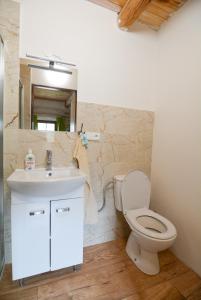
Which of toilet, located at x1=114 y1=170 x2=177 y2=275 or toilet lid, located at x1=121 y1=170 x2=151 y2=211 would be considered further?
toilet lid, located at x1=121 y1=170 x2=151 y2=211

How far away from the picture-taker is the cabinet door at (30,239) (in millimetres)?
1102

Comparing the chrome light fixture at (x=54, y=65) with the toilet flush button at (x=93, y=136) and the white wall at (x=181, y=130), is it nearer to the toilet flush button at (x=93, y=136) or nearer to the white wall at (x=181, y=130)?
the toilet flush button at (x=93, y=136)

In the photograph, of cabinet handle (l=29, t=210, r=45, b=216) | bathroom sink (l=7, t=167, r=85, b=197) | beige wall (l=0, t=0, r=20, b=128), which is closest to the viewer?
bathroom sink (l=7, t=167, r=85, b=197)

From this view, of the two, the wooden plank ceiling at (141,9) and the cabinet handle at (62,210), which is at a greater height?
the wooden plank ceiling at (141,9)

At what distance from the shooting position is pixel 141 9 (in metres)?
1.40

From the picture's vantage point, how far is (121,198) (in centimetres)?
155

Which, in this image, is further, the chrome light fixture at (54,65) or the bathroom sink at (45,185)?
the chrome light fixture at (54,65)

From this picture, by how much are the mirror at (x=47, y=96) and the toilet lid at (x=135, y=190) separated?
0.71 meters

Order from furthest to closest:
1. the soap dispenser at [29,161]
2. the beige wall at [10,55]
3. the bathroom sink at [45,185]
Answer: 1. the soap dispenser at [29,161]
2. the beige wall at [10,55]
3. the bathroom sink at [45,185]

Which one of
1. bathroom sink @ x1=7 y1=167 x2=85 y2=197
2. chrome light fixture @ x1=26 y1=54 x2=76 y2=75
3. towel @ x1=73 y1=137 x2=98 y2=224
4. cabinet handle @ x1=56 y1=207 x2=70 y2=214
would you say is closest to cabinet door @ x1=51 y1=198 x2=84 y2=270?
cabinet handle @ x1=56 y1=207 x2=70 y2=214

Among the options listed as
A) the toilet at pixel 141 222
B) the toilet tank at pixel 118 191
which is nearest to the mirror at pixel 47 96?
the toilet tank at pixel 118 191

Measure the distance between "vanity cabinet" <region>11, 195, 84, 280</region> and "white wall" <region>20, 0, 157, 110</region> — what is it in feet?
3.19

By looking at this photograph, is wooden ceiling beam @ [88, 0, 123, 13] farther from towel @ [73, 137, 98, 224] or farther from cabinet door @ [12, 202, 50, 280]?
cabinet door @ [12, 202, 50, 280]

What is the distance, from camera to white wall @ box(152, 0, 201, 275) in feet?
4.54
